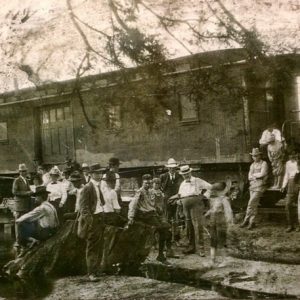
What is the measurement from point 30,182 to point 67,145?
26.7 inches

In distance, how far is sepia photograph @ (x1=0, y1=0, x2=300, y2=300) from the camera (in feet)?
12.2

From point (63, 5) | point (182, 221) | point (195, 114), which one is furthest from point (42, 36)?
point (182, 221)

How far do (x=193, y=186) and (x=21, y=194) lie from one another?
1.84 metres

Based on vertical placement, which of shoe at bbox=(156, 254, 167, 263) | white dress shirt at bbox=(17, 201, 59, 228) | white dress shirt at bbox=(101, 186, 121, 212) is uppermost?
white dress shirt at bbox=(101, 186, 121, 212)

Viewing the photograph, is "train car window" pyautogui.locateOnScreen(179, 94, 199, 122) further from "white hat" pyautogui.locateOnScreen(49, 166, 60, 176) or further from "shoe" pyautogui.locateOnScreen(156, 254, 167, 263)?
"white hat" pyautogui.locateOnScreen(49, 166, 60, 176)

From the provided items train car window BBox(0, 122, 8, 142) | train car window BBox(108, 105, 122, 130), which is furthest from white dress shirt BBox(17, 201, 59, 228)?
train car window BBox(108, 105, 122, 130)

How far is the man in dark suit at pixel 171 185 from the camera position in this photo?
163 inches

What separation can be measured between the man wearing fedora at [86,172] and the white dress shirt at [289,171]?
1.86 m

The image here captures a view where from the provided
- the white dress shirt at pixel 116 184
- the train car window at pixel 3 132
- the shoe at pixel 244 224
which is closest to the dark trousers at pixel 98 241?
the white dress shirt at pixel 116 184

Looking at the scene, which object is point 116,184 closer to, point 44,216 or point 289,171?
point 44,216

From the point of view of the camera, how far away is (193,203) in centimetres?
417

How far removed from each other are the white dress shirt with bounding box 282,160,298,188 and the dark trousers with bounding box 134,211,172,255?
1185 mm

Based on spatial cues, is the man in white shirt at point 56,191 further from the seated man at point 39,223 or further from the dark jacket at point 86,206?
the dark jacket at point 86,206

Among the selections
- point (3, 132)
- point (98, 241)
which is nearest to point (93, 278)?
point (98, 241)
